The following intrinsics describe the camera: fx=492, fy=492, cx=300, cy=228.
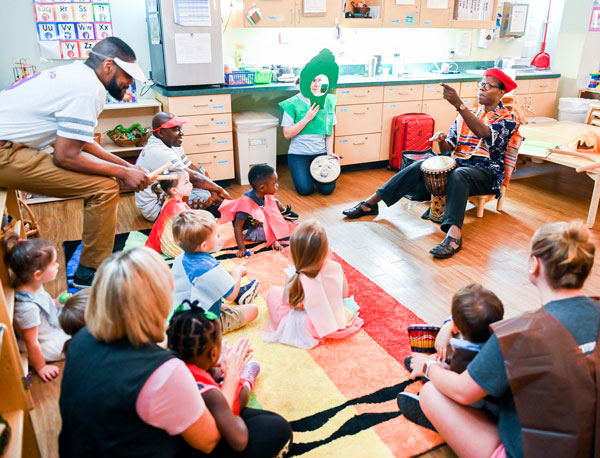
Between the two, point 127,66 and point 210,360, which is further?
point 127,66

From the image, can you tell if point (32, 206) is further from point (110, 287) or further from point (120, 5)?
point (110, 287)

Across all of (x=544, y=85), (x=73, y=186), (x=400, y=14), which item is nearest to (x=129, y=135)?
(x=73, y=186)

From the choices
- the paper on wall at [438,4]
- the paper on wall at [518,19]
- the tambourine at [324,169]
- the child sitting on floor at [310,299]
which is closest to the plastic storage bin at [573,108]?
the paper on wall at [518,19]

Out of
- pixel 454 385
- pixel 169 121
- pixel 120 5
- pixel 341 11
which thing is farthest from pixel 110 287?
pixel 341 11

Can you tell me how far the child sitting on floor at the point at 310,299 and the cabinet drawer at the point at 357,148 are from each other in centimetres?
270

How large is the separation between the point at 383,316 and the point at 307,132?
2200 millimetres

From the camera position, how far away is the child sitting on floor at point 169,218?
9.89 ft

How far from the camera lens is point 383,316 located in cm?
249

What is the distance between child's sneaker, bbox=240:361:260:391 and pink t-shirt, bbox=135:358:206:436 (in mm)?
693

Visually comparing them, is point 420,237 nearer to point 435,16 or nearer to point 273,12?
point 273,12

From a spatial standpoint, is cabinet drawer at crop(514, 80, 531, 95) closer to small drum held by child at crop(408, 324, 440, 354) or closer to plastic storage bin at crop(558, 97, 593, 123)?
plastic storage bin at crop(558, 97, 593, 123)

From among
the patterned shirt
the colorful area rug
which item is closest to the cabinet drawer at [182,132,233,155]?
the patterned shirt

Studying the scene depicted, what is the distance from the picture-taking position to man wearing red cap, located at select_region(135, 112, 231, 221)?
10.9ft

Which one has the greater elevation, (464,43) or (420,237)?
(464,43)
